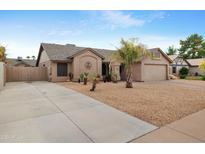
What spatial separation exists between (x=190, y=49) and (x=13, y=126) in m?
52.5

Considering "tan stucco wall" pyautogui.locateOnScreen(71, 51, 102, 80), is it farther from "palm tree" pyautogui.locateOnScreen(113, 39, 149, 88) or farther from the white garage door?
"palm tree" pyautogui.locateOnScreen(113, 39, 149, 88)

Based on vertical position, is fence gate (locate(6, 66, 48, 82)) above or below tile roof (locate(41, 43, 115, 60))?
below

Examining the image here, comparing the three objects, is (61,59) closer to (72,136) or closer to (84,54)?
(84,54)

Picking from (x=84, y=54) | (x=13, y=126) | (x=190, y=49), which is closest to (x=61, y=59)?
(x=84, y=54)

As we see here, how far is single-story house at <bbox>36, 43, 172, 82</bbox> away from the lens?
18.0m

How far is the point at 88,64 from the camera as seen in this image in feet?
62.1

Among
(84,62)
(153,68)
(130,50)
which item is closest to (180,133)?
(130,50)

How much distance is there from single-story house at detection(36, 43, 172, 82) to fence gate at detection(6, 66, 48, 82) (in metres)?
1.52

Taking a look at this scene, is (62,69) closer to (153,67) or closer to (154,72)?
(153,67)

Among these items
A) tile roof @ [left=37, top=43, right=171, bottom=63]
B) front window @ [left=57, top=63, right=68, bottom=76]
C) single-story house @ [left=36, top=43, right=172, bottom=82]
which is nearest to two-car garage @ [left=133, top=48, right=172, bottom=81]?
single-story house @ [left=36, top=43, right=172, bottom=82]

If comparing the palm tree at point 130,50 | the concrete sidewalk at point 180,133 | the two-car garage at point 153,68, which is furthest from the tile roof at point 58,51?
the concrete sidewalk at point 180,133
